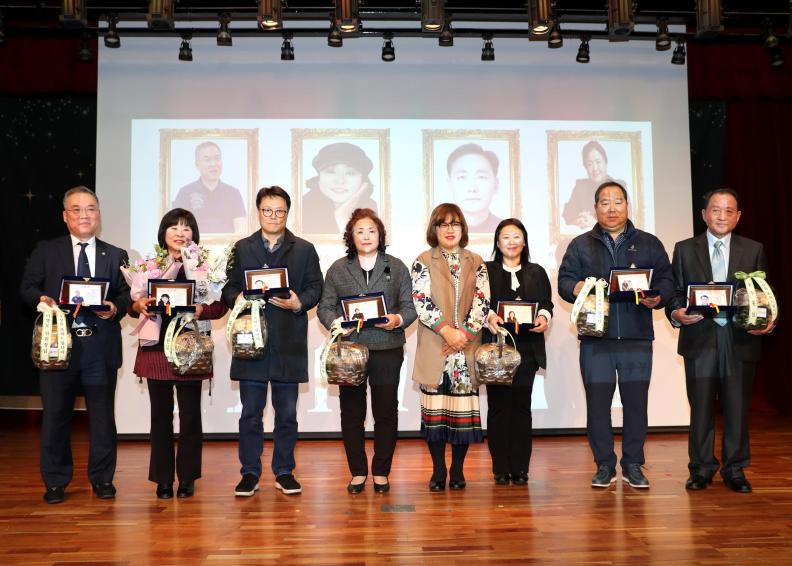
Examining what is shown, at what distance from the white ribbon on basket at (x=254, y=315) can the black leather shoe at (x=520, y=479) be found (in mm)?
1710

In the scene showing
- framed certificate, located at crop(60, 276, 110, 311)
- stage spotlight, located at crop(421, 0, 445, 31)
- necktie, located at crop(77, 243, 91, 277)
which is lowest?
framed certificate, located at crop(60, 276, 110, 311)

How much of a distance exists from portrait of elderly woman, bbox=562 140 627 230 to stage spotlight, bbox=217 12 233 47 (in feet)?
10.7

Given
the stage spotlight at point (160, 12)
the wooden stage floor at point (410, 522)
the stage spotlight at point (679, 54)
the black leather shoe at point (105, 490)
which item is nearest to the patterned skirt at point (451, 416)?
the wooden stage floor at point (410, 522)

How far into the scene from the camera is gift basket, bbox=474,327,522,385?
4.00 meters

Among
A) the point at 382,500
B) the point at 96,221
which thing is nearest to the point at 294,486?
the point at 382,500

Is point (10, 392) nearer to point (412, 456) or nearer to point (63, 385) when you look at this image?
point (63, 385)

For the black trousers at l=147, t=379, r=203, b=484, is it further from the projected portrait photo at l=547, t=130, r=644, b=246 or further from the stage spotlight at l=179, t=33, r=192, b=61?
the projected portrait photo at l=547, t=130, r=644, b=246

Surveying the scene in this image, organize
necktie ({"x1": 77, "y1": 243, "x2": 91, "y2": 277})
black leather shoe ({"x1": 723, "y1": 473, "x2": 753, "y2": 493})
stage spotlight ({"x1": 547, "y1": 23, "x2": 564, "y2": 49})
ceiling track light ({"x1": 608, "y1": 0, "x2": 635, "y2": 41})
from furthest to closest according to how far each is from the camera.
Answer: stage spotlight ({"x1": 547, "y1": 23, "x2": 564, "y2": 49}), ceiling track light ({"x1": 608, "y1": 0, "x2": 635, "y2": 41}), necktie ({"x1": 77, "y1": 243, "x2": 91, "y2": 277}), black leather shoe ({"x1": 723, "y1": 473, "x2": 753, "y2": 493})

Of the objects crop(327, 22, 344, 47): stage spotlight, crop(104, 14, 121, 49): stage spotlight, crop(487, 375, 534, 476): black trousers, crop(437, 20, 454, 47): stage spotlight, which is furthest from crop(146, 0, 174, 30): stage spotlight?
crop(487, 375, 534, 476): black trousers

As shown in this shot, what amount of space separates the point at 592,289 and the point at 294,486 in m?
2.01

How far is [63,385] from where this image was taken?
4.05m

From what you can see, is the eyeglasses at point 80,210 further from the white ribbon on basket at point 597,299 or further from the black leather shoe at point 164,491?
the white ribbon on basket at point 597,299

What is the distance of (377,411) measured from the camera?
4145mm

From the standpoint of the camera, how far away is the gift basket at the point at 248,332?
3.87m
